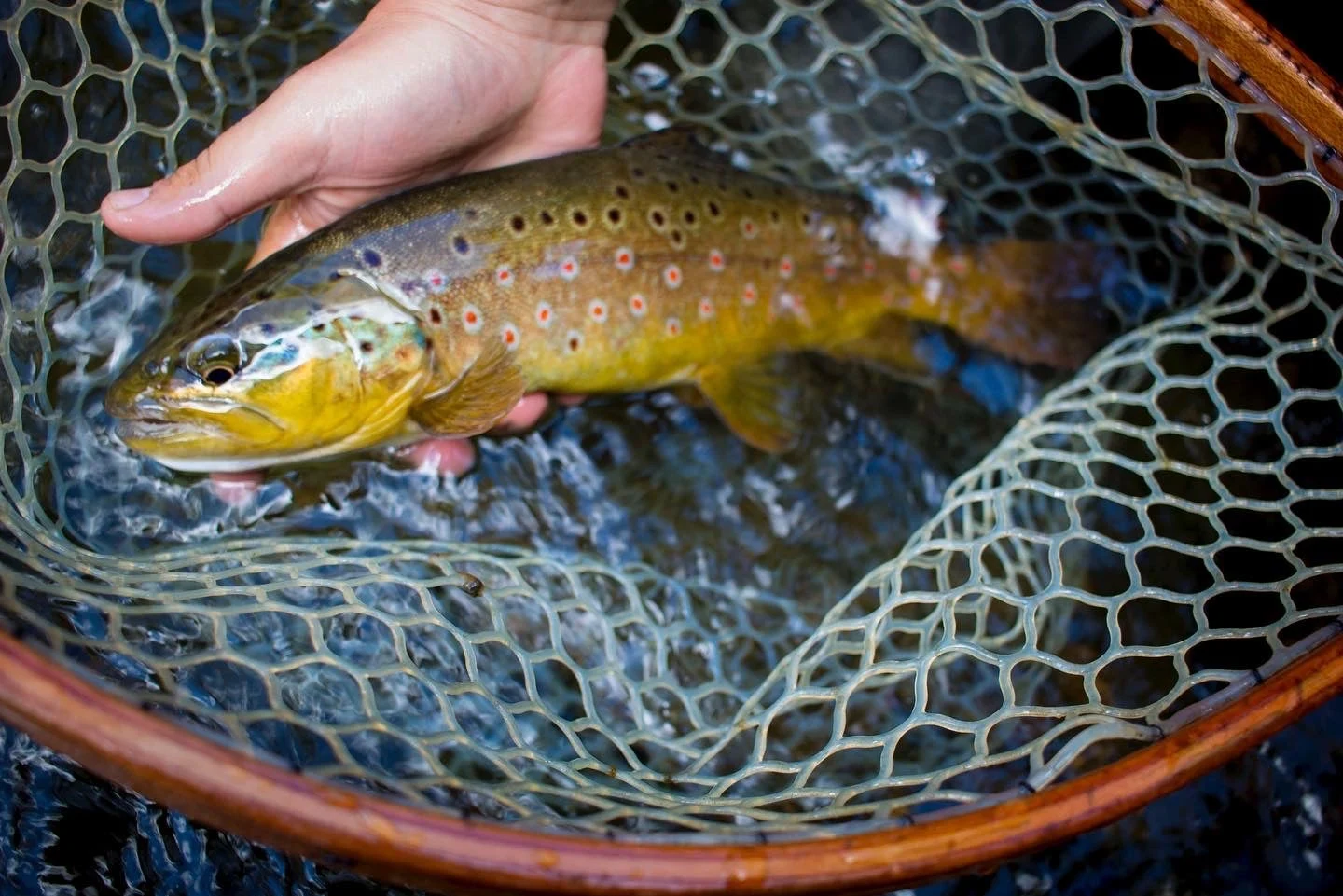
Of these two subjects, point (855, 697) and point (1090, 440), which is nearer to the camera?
point (1090, 440)

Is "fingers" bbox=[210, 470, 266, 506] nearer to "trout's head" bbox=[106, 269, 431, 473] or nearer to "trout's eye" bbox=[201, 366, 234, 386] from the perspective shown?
"trout's head" bbox=[106, 269, 431, 473]

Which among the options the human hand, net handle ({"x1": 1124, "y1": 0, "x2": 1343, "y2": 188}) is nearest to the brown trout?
the human hand

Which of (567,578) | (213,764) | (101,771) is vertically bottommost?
(567,578)

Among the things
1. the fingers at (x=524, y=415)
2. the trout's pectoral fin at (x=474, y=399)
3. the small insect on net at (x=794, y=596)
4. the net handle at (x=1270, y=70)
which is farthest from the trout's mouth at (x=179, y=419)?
the net handle at (x=1270, y=70)

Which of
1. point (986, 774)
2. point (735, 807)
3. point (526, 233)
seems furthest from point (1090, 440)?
Result: point (526, 233)

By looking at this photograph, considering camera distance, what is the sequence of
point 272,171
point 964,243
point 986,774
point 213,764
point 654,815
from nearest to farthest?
point 213,764
point 654,815
point 272,171
point 986,774
point 964,243

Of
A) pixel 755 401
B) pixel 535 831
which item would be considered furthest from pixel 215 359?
pixel 755 401

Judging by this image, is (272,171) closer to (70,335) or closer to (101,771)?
(70,335)
